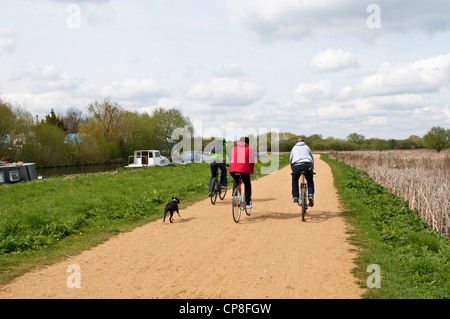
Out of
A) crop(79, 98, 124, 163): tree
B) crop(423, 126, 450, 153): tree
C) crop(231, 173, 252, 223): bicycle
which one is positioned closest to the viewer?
crop(231, 173, 252, 223): bicycle

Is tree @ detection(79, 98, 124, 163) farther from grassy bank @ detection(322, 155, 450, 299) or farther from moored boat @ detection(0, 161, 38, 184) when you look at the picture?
grassy bank @ detection(322, 155, 450, 299)

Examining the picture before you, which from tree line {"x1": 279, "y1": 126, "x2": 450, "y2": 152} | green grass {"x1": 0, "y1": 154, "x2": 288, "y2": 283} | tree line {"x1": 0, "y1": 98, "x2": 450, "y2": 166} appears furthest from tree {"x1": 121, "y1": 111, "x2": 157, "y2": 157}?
green grass {"x1": 0, "y1": 154, "x2": 288, "y2": 283}

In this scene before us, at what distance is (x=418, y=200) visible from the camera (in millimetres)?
11078

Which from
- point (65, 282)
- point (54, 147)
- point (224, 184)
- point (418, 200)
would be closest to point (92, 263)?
point (65, 282)

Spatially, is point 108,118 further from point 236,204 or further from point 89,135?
point 236,204

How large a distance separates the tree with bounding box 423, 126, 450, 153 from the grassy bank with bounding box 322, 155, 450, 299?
50.5m

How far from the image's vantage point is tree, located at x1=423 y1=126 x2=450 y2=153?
180ft

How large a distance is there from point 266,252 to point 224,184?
6476mm

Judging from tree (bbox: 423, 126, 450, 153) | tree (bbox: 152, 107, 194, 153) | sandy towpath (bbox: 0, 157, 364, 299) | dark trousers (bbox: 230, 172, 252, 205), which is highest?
tree (bbox: 152, 107, 194, 153)

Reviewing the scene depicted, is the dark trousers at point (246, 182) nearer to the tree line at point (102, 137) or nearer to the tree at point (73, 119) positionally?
the tree line at point (102, 137)

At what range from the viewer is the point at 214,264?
6.19 meters

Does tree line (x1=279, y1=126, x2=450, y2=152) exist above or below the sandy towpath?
above

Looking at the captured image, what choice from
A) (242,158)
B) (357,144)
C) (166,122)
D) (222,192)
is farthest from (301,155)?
(357,144)

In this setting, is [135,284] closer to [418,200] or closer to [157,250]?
[157,250]
